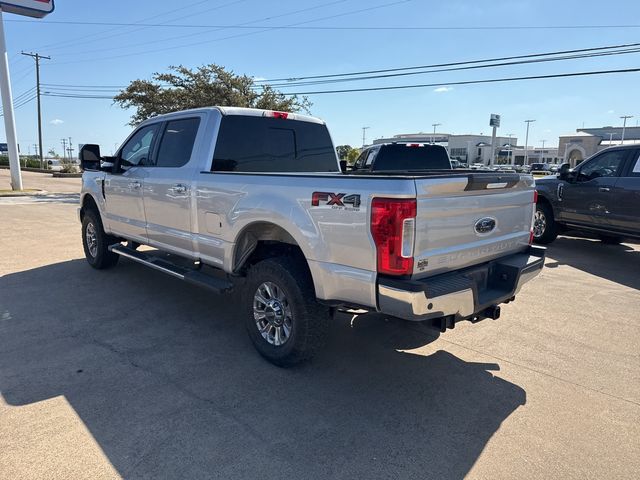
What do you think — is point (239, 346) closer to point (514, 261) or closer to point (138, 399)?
point (138, 399)

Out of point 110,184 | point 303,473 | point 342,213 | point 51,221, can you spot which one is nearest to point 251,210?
point 342,213

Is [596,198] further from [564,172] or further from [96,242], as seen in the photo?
[96,242]

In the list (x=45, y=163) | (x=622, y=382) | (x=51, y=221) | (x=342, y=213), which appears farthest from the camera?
(x=45, y=163)

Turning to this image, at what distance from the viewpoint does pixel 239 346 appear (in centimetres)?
413

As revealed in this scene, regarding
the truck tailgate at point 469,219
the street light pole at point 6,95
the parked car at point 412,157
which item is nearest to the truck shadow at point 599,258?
the parked car at point 412,157

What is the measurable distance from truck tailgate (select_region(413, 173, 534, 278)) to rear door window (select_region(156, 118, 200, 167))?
275 centimetres

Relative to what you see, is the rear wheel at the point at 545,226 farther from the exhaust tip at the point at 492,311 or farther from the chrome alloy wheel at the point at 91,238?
the chrome alloy wheel at the point at 91,238

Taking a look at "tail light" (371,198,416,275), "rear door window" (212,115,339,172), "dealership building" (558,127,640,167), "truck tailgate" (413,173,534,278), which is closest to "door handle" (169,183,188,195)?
"rear door window" (212,115,339,172)

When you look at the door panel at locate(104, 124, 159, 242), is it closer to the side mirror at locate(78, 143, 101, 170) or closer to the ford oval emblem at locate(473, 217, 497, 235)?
the side mirror at locate(78, 143, 101, 170)

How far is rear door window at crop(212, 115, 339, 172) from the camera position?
455 cm

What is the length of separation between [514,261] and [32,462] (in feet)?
11.6

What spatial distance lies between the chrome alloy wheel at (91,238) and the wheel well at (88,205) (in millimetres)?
255

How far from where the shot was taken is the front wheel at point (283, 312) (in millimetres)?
3434

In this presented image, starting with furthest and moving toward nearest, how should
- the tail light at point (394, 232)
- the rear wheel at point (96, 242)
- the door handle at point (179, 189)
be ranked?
the rear wheel at point (96, 242), the door handle at point (179, 189), the tail light at point (394, 232)
